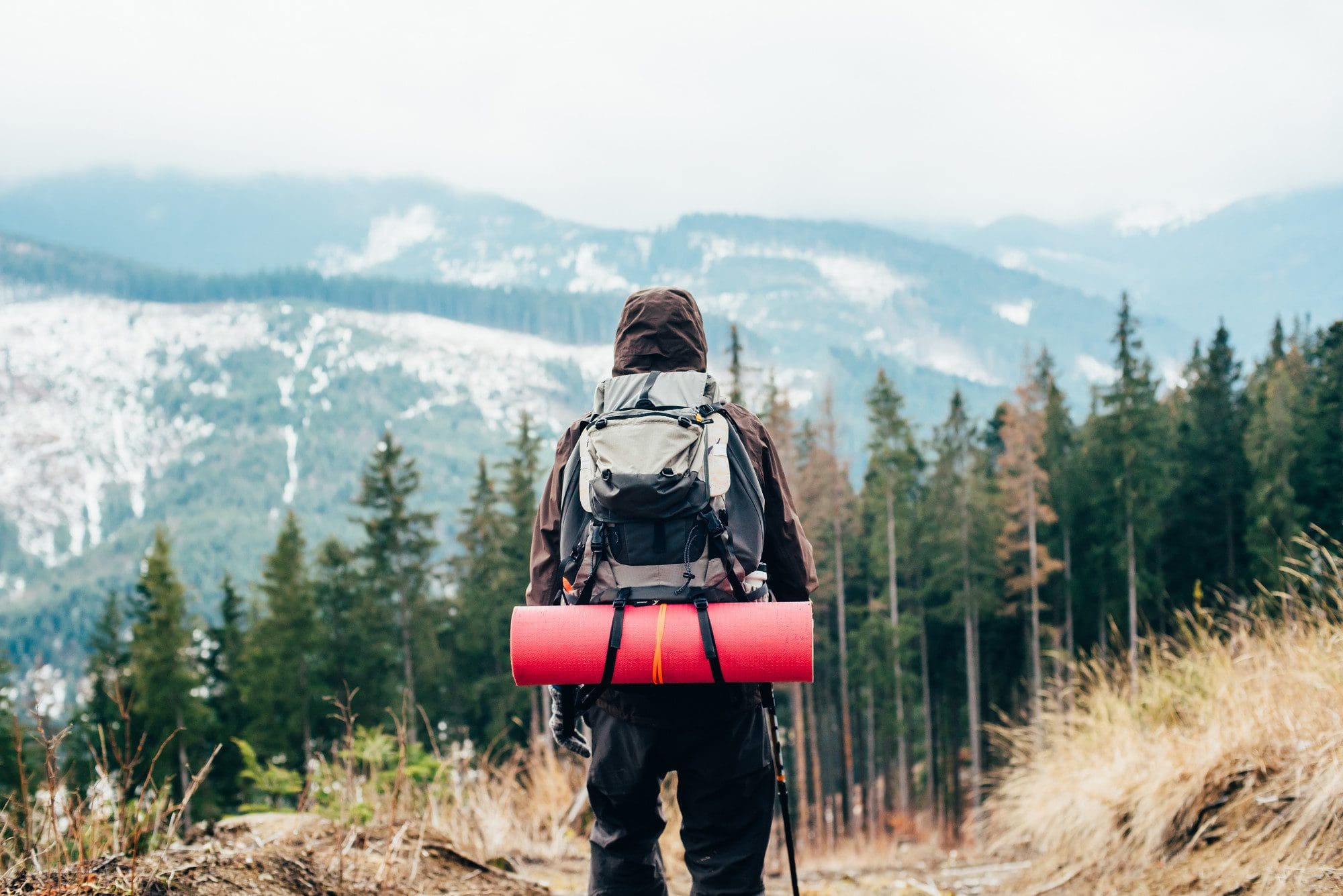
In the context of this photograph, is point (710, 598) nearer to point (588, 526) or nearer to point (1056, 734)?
point (588, 526)

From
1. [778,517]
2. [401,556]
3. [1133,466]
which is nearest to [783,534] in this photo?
[778,517]

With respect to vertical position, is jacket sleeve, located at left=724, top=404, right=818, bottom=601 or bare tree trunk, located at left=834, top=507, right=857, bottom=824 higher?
jacket sleeve, located at left=724, top=404, right=818, bottom=601

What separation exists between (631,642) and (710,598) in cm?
30

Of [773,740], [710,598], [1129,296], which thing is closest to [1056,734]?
[773,740]

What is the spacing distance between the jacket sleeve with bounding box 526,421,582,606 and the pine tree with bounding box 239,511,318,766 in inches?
1261

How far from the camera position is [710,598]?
3.18 metres

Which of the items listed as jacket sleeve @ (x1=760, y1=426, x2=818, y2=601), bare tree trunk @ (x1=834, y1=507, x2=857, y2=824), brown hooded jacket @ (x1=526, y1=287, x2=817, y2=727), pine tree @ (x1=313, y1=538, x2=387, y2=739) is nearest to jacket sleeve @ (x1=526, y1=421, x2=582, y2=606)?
brown hooded jacket @ (x1=526, y1=287, x2=817, y2=727)

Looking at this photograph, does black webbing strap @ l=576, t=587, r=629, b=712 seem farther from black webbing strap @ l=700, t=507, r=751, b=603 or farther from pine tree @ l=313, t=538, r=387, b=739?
pine tree @ l=313, t=538, r=387, b=739

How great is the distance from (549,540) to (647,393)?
618 mm

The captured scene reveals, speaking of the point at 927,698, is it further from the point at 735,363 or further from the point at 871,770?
the point at 735,363

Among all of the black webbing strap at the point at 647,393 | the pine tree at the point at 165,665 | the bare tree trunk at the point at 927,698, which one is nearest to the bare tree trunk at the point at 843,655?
the bare tree trunk at the point at 927,698

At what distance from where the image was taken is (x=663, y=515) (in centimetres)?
316

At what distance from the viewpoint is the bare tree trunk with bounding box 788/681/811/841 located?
119 feet

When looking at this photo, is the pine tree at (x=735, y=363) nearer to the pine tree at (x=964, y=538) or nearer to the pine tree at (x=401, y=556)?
the pine tree at (x=964, y=538)
